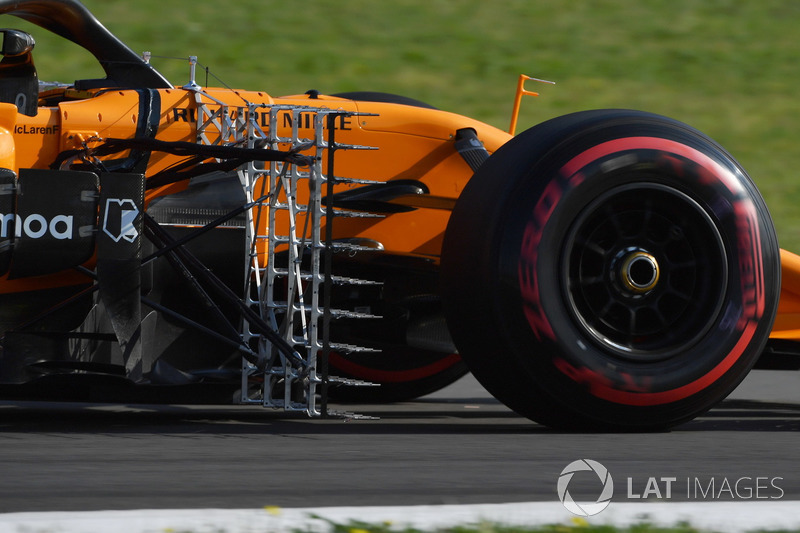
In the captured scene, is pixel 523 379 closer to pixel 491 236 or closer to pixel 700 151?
pixel 491 236

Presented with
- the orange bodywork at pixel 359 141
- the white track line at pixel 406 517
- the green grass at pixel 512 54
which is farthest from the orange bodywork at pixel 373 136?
the green grass at pixel 512 54

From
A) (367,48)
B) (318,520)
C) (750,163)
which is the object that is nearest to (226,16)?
(367,48)

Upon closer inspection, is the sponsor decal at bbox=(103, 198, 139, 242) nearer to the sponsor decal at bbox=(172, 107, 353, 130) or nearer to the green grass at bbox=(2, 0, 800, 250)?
the sponsor decal at bbox=(172, 107, 353, 130)

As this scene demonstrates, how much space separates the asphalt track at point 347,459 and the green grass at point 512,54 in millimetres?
10810

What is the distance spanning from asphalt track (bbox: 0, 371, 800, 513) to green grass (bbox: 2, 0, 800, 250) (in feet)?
35.5

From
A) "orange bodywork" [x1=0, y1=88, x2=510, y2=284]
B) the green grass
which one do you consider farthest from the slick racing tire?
the green grass

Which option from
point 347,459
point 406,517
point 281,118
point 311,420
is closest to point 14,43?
point 281,118

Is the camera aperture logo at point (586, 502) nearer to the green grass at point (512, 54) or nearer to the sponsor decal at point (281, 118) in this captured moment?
the sponsor decal at point (281, 118)

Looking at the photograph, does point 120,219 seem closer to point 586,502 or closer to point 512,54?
point 586,502

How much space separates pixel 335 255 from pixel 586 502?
258cm

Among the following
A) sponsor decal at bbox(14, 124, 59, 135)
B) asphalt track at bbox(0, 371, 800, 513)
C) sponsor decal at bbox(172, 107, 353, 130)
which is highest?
sponsor decal at bbox(172, 107, 353, 130)

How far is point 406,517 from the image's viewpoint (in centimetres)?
359

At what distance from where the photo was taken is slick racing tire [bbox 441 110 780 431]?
5238 millimetres

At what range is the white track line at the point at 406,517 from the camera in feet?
11.1
